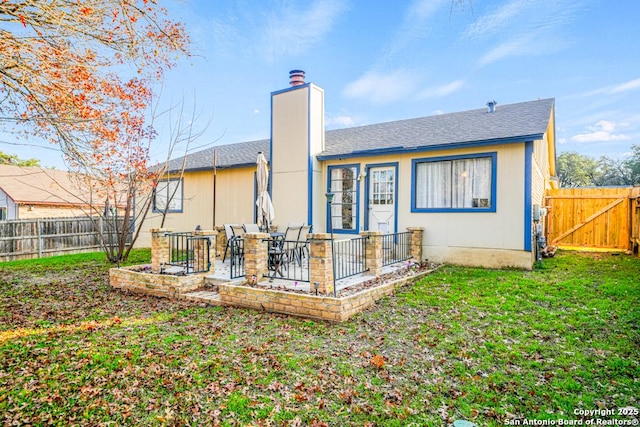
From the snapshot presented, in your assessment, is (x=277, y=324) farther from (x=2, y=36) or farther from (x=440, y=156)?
(x=440, y=156)

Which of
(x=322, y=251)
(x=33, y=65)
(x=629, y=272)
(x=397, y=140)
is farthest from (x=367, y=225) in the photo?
(x=33, y=65)

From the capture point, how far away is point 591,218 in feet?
37.5

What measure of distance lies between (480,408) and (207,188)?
38.9ft

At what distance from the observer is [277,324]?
16.4 ft

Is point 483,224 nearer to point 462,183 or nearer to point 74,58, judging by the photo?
point 462,183

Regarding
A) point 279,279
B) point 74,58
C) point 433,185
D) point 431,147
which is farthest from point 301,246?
point 74,58

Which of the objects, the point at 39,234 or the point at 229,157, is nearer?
the point at 39,234

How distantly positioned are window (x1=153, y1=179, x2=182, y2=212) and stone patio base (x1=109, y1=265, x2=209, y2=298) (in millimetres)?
6568

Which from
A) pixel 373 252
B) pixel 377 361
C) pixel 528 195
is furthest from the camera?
pixel 528 195

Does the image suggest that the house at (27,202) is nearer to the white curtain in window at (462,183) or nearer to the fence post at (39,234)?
the fence post at (39,234)

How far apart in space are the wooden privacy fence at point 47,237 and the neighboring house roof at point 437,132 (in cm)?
506

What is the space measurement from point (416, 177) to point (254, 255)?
5067mm

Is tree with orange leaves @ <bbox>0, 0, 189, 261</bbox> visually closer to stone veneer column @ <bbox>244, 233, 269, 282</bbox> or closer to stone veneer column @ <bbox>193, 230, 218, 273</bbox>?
stone veneer column @ <bbox>193, 230, 218, 273</bbox>

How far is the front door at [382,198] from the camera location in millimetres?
9578
